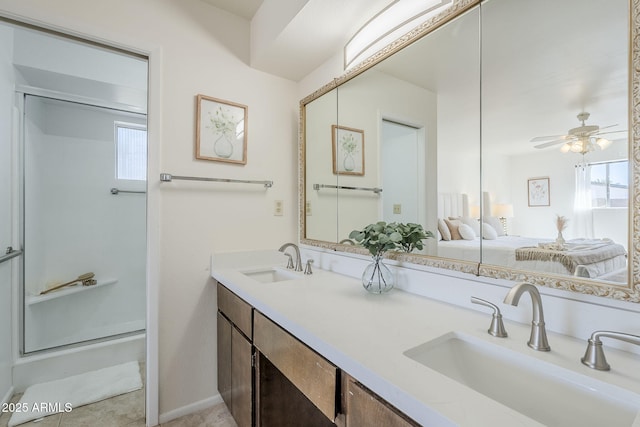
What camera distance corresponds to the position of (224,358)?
1.61 m

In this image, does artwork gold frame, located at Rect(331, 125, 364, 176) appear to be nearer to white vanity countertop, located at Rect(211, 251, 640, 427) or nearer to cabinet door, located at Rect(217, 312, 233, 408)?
white vanity countertop, located at Rect(211, 251, 640, 427)

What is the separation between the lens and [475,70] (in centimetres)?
103

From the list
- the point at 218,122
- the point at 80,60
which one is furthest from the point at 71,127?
the point at 218,122

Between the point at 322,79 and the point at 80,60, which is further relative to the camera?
the point at 80,60

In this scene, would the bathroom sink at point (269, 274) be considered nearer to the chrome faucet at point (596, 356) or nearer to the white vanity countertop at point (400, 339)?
the white vanity countertop at point (400, 339)

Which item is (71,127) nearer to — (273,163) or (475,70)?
(273,163)

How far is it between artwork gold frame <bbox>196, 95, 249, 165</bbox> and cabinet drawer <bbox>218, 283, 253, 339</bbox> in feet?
2.61

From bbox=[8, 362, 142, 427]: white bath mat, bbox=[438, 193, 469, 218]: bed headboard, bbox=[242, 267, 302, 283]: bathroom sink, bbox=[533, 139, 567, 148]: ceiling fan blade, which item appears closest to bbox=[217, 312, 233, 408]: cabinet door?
bbox=[242, 267, 302, 283]: bathroom sink

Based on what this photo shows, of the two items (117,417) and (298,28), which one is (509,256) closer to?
(298,28)

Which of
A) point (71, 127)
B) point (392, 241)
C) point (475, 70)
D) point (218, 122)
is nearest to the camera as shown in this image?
point (475, 70)

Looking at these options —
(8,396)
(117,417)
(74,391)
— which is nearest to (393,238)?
(117,417)

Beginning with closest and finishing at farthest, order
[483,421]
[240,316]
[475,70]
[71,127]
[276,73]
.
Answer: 1. [483,421]
2. [475,70]
3. [240,316]
4. [276,73]
5. [71,127]

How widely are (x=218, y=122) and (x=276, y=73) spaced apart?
22.1 inches

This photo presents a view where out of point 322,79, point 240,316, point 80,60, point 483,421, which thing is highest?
point 80,60
